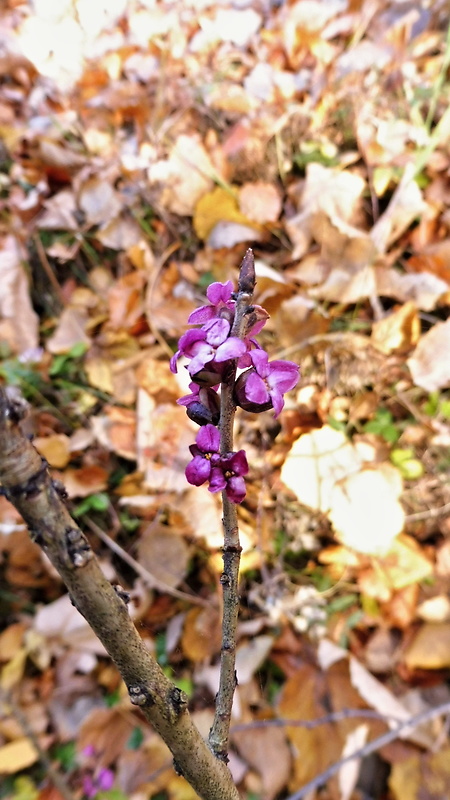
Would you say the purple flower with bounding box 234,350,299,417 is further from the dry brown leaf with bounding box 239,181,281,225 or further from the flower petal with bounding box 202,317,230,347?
the dry brown leaf with bounding box 239,181,281,225

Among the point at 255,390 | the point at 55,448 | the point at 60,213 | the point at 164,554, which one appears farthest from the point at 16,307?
the point at 255,390

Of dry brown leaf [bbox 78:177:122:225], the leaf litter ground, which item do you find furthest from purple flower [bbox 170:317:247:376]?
dry brown leaf [bbox 78:177:122:225]

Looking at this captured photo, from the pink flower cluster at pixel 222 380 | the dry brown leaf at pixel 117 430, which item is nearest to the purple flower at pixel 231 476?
the pink flower cluster at pixel 222 380

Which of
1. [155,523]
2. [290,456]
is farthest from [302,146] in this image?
[155,523]

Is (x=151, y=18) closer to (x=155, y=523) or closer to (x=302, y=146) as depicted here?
(x=302, y=146)

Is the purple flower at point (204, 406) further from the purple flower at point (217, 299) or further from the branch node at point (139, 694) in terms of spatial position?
the branch node at point (139, 694)

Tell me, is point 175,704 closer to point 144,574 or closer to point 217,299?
point 217,299

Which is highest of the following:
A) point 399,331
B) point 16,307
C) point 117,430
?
point 16,307
